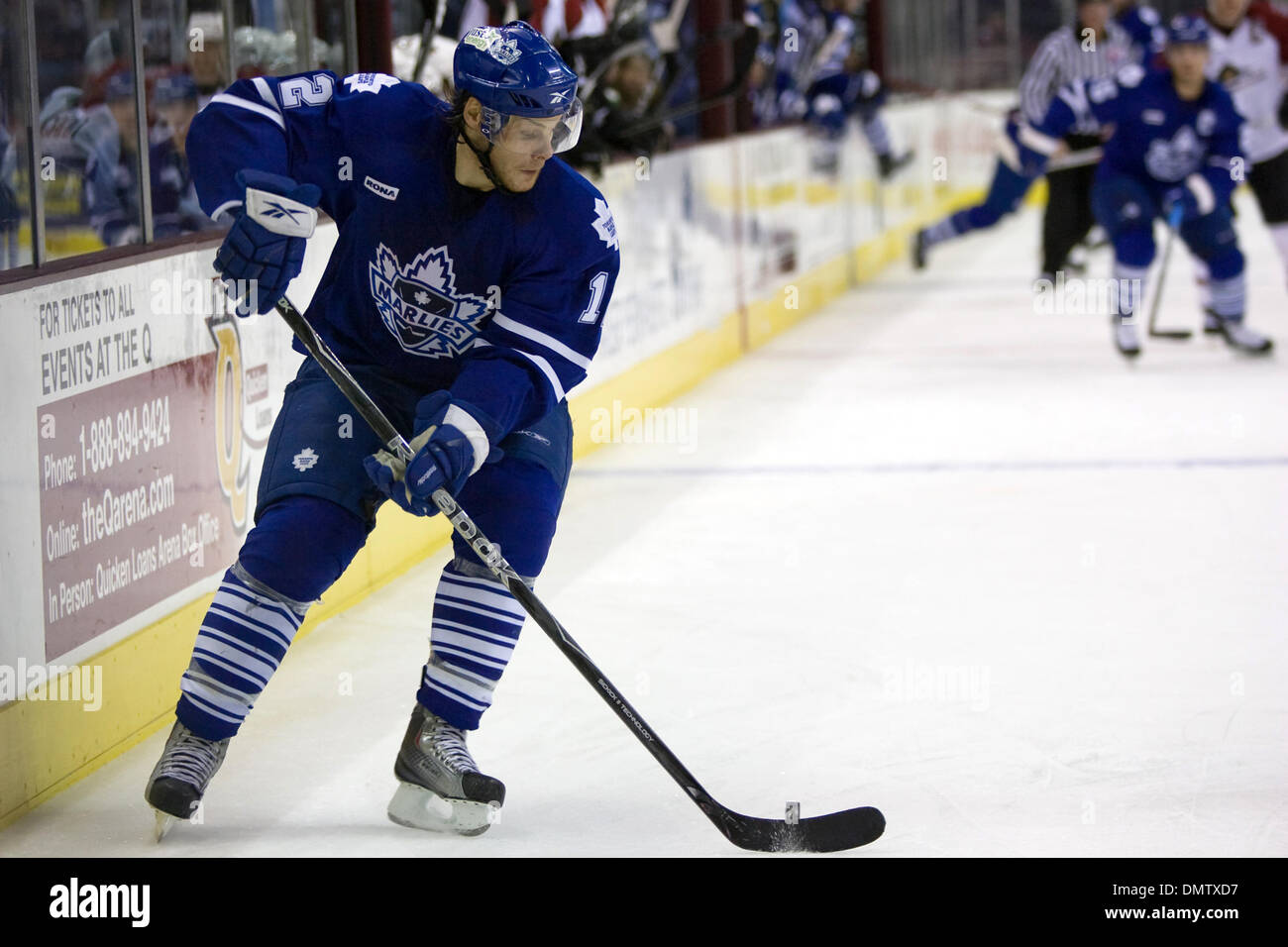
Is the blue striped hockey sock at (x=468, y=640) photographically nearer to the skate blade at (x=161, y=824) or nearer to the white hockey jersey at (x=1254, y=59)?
the skate blade at (x=161, y=824)

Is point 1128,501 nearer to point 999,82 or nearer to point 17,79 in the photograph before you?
point 17,79

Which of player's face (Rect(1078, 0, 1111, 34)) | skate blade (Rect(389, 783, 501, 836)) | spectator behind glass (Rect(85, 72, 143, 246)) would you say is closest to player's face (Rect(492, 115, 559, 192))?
skate blade (Rect(389, 783, 501, 836))

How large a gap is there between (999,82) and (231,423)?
13360 millimetres

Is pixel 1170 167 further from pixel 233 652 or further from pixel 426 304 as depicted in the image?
pixel 233 652

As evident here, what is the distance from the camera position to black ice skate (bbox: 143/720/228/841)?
247 cm

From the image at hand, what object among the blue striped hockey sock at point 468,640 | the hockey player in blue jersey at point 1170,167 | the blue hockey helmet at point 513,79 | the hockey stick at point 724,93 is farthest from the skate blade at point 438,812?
the hockey player in blue jersey at point 1170,167

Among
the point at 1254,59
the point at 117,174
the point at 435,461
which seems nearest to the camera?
the point at 435,461

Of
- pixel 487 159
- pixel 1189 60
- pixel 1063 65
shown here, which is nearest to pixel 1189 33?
pixel 1189 60

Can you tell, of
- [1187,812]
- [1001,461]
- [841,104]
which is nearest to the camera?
[1187,812]

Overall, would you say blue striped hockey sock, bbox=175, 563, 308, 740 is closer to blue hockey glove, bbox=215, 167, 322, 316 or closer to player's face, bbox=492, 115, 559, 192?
blue hockey glove, bbox=215, 167, 322, 316

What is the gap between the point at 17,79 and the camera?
324cm

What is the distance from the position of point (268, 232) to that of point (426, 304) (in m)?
0.26

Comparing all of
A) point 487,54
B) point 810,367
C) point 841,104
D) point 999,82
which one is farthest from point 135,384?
point 999,82

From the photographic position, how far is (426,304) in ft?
8.57
